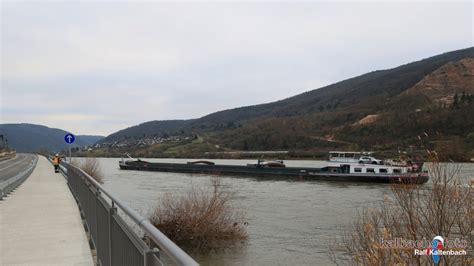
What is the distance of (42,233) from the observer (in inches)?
373

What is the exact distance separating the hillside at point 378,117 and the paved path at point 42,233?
90.3 m

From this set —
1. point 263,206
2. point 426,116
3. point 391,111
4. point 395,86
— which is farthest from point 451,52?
point 263,206

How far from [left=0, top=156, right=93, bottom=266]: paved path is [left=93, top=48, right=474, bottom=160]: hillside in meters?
90.3

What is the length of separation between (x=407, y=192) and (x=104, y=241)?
213 inches

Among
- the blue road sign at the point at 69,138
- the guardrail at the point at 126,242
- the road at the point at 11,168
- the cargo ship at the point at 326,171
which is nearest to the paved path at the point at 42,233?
the guardrail at the point at 126,242

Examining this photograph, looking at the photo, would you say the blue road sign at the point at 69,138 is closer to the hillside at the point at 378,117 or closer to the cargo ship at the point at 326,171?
the cargo ship at the point at 326,171

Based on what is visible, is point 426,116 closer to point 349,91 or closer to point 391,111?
point 391,111

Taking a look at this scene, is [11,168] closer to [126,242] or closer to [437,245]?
[437,245]

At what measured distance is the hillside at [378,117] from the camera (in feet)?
377

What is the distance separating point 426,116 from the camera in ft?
394

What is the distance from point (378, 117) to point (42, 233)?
134 metres

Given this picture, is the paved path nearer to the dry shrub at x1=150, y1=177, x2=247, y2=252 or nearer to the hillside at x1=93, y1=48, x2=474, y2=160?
the dry shrub at x1=150, y1=177, x2=247, y2=252

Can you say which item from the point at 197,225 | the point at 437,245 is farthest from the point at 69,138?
the point at 437,245

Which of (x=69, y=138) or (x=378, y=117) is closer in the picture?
(x=69, y=138)
